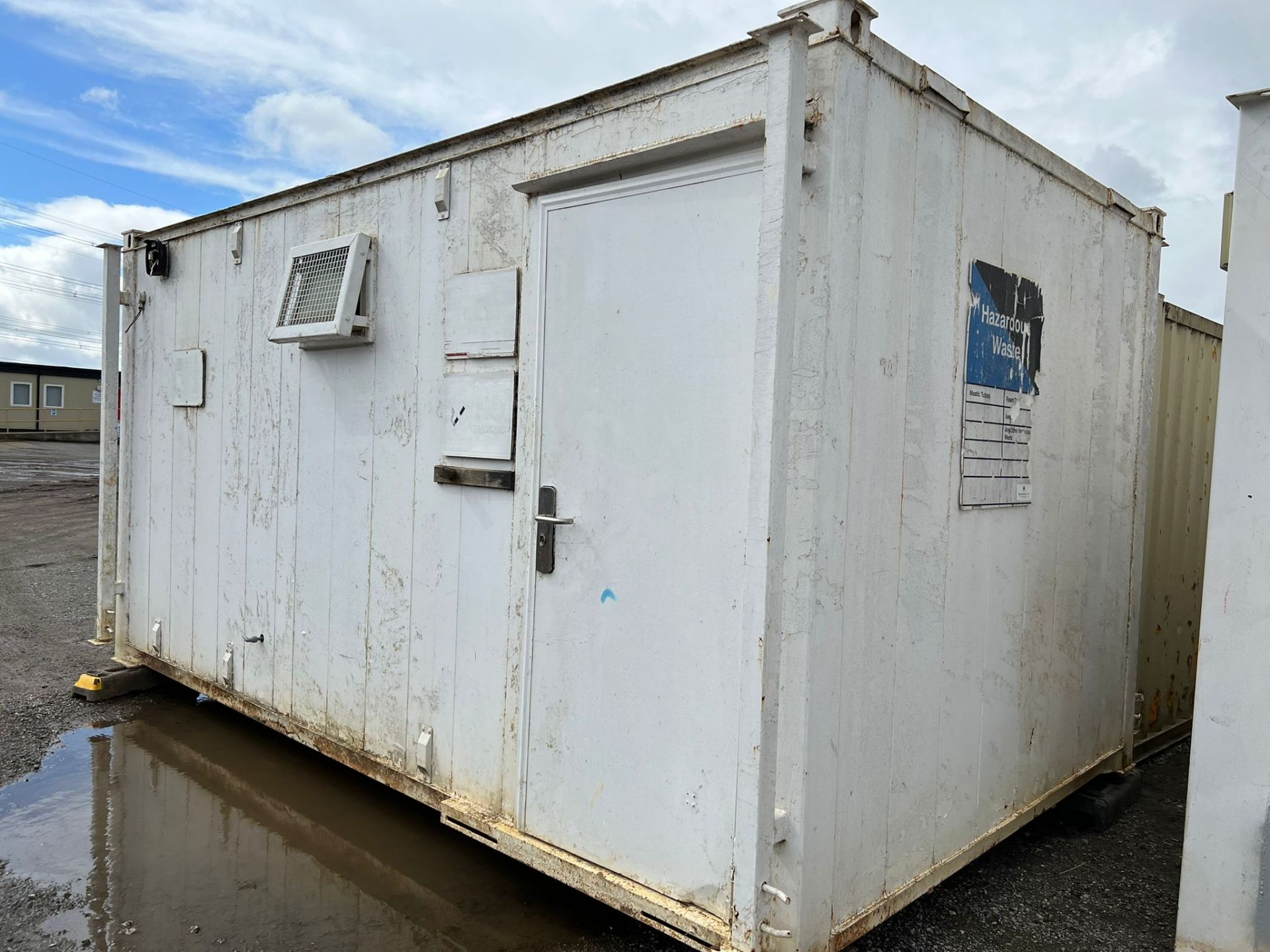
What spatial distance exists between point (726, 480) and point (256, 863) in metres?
2.19

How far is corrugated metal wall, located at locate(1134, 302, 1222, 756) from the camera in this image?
4336 mm

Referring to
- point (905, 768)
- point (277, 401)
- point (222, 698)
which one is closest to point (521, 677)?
point (905, 768)

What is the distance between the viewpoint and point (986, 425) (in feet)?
9.57

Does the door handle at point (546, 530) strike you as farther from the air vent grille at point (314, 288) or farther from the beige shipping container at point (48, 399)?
the beige shipping container at point (48, 399)

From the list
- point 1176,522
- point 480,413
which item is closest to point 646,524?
point 480,413

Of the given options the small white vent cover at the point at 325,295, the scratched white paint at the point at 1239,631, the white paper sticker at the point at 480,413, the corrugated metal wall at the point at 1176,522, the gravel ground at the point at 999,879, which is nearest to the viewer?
the scratched white paint at the point at 1239,631

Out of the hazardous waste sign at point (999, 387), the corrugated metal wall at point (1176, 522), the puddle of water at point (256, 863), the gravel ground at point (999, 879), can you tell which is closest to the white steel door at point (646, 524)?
the puddle of water at point (256, 863)

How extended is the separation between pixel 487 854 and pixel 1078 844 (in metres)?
2.18

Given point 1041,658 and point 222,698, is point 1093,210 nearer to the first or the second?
point 1041,658

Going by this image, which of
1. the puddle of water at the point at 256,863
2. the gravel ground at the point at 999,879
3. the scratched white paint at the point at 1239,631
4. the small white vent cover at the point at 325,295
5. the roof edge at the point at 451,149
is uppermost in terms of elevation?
the roof edge at the point at 451,149

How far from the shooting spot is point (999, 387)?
2969 millimetres

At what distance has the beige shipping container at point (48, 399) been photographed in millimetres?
25625

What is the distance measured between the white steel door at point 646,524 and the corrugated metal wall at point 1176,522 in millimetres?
2637

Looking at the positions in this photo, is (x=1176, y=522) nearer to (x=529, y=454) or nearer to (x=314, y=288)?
(x=529, y=454)
